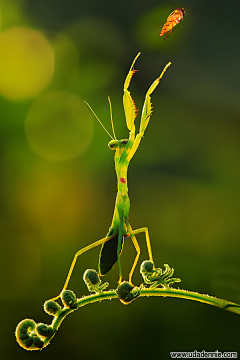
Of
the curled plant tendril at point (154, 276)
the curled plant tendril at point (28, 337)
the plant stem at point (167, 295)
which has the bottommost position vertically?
the curled plant tendril at point (28, 337)

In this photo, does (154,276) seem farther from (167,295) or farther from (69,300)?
(69,300)

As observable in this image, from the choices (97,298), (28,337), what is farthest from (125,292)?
(28,337)

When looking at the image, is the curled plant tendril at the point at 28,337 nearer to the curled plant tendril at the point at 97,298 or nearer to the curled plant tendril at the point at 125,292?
the curled plant tendril at the point at 97,298

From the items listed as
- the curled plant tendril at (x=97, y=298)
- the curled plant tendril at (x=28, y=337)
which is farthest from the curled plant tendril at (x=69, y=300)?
the curled plant tendril at (x=28, y=337)

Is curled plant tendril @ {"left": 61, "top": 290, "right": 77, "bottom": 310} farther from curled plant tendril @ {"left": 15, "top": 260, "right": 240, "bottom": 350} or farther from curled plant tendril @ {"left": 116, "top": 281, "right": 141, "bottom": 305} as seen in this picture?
curled plant tendril @ {"left": 116, "top": 281, "right": 141, "bottom": 305}

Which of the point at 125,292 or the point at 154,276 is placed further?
the point at 154,276

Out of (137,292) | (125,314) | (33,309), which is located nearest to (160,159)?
(125,314)

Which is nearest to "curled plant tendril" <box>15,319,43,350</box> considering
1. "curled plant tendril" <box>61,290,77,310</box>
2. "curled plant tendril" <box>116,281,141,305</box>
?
"curled plant tendril" <box>61,290,77,310</box>

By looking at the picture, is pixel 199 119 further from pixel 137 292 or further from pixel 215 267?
A: pixel 137 292
